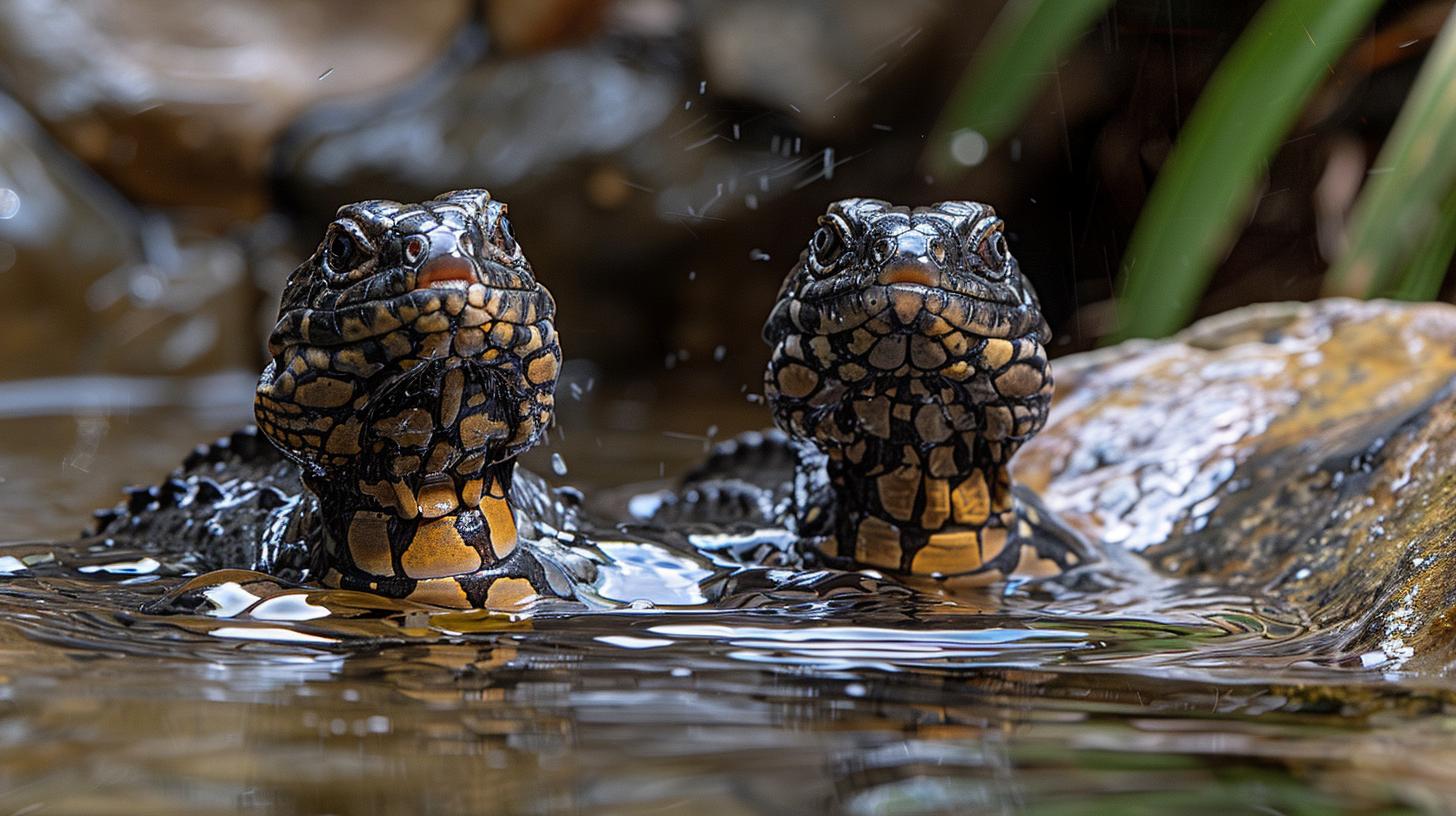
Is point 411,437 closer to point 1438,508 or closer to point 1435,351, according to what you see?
point 1438,508

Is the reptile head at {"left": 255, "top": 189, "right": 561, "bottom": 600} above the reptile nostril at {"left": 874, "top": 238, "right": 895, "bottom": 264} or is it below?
below

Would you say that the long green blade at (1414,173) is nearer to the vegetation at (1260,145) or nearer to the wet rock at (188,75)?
the vegetation at (1260,145)

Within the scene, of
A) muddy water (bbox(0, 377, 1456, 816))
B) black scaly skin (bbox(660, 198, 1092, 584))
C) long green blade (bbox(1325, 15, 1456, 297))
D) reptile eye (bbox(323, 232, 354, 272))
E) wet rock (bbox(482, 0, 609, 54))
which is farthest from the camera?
wet rock (bbox(482, 0, 609, 54))

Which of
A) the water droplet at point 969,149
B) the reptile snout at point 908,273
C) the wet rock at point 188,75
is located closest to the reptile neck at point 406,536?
the reptile snout at point 908,273

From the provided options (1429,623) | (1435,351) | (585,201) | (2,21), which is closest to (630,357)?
Result: (585,201)

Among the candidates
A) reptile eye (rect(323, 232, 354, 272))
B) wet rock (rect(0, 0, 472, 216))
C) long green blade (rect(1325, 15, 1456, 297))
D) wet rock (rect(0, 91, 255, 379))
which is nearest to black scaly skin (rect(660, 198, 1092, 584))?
reptile eye (rect(323, 232, 354, 272))

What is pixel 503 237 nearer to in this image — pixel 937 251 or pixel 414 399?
pixel 414 399

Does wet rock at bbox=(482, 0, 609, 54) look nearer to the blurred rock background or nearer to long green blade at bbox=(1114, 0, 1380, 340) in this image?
the blurred rock background

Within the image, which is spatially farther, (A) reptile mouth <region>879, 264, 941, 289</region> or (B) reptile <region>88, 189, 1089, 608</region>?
(A) reptile mouth <region>879, 264, 941, 289</region>
